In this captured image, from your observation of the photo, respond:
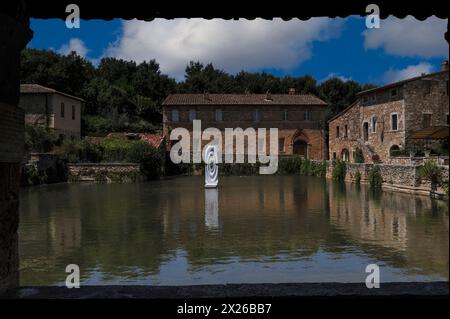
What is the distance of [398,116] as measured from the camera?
36469 millimetres

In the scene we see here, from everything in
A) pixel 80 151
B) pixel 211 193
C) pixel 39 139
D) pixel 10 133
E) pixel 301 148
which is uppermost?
pixel 39 139

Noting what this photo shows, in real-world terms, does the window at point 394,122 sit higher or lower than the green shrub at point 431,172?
higher

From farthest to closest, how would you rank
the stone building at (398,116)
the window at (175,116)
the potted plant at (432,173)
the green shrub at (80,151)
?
the window at (175,116), the stone building at (398,116), the green shrub at (80,151), the potted plant at (432,173)

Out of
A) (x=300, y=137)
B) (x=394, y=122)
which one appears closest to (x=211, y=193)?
(x=394, y=122)

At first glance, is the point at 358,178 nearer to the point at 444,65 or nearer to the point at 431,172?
the point at 431,172

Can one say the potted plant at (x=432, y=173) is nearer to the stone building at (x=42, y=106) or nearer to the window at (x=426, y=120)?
the window at (x=426, y=120)

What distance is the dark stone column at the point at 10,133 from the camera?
3568 mm

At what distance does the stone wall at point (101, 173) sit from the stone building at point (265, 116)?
53.4ft

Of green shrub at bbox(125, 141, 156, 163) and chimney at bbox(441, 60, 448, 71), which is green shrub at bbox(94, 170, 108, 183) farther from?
chimney at bbox(441, 60, 448, 71)

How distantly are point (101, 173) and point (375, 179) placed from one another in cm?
1734

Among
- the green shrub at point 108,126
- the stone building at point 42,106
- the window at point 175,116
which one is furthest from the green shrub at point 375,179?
the green shrub at point 108,126

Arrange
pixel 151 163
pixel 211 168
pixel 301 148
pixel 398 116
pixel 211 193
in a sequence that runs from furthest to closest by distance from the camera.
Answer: pixel 301 148, pixel 398 116, pixel 151 163, pixel 211 168, pixel 211 193

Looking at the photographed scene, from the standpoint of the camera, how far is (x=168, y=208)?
1731 centimetres
